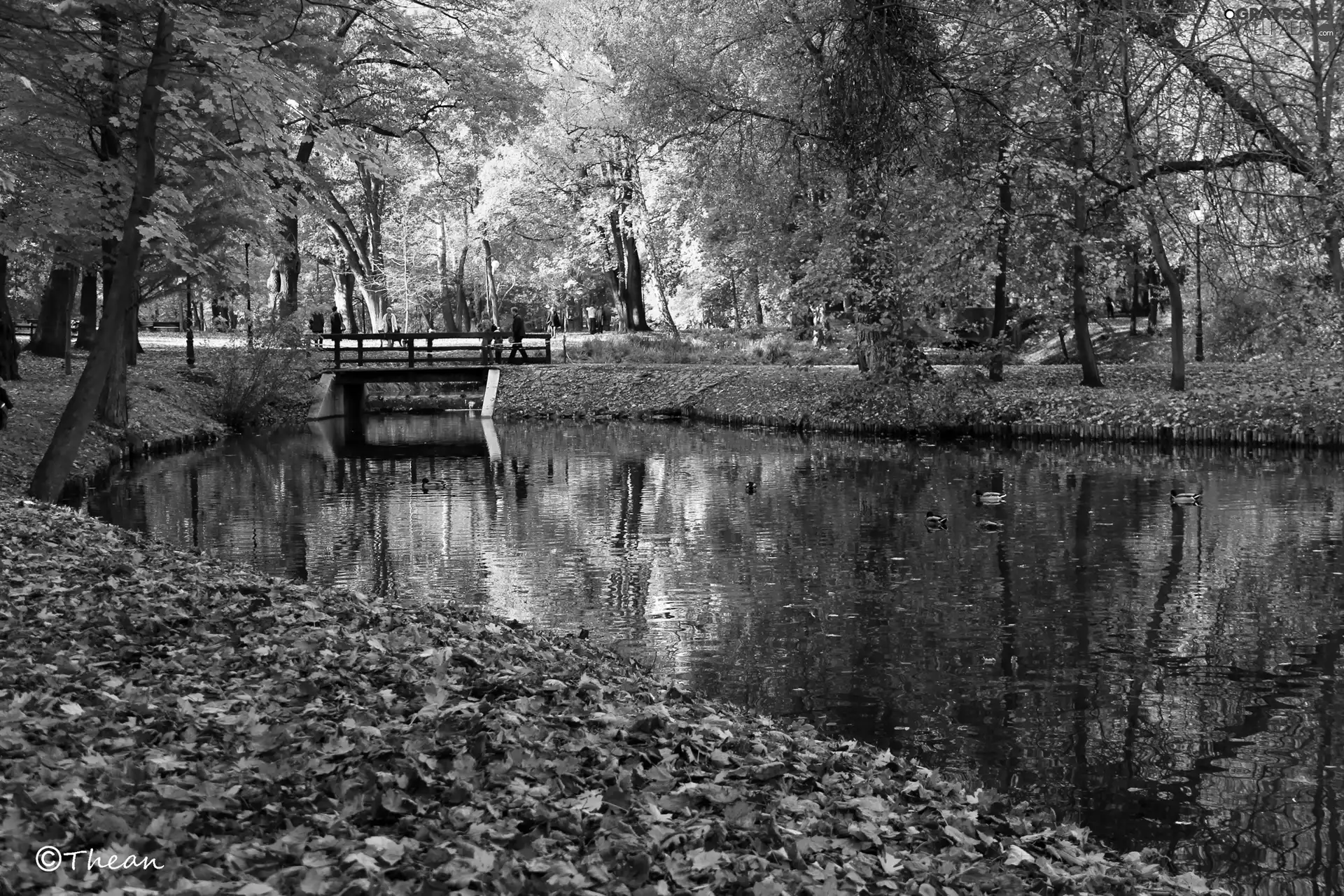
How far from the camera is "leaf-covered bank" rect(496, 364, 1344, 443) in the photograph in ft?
80.1

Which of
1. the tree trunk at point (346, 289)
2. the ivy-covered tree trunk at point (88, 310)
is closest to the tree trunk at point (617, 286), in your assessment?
the tree trunk at point (346, 289)

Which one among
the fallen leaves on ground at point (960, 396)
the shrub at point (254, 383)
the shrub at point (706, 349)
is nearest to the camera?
the fallen leaves on ground at point (960, 396)

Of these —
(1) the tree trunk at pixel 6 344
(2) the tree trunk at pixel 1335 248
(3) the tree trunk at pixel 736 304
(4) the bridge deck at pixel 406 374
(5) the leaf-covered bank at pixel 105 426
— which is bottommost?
(5) the leaf-covered bank at pixel 105 426

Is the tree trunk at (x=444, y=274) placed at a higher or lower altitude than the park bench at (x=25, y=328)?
higher

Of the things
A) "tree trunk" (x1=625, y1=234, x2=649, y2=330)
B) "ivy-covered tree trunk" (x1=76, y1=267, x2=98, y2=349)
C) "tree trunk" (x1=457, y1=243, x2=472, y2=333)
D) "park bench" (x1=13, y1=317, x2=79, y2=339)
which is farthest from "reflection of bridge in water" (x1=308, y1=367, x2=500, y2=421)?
"tree trunk" (x1=457, y1=243, x2=472, y2=333)

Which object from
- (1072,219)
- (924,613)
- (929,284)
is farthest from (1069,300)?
(924,613)

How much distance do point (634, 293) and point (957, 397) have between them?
21784mm

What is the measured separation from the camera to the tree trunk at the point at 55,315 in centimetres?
3112

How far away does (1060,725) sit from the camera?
27.1ft

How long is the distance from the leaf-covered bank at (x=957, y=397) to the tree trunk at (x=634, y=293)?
30.4ft

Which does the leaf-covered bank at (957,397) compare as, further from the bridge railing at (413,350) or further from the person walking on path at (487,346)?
the bridge railing at (413,350)

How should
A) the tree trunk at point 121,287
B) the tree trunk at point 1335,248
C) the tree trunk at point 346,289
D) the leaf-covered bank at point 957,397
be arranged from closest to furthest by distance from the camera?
the tree trunk at point 121,287, the tree trunk at point 1335,248, the leaf-covered bank at point 957,397, the tree trunk at point 346,289

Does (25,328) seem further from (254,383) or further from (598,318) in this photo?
(598,318)

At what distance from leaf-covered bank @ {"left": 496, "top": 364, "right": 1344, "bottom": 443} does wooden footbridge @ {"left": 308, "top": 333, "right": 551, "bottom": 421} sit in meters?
1.19
